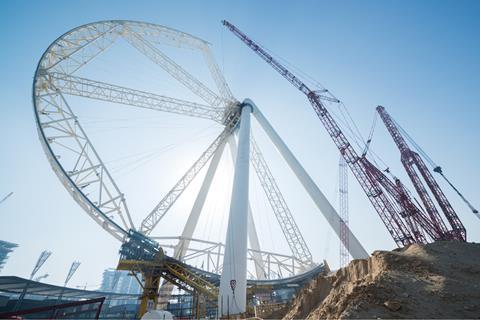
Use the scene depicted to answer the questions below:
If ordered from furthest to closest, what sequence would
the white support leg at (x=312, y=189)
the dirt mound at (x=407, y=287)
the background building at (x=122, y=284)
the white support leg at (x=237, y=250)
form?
the background building at (x=122, y=284) → the white support leg at (x=312, y=189) → the white support leg at (x=237, y=250) → the dirt mound at (x=407, y=287)

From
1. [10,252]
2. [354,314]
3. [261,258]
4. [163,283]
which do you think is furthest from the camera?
[10,252]

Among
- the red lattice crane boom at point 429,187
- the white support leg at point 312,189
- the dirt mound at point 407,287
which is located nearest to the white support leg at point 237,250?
the dirt mound at point 407,287

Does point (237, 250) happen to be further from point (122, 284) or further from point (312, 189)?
point (122, 284)

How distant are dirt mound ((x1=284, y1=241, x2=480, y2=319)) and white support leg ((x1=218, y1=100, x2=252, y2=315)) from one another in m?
6.26

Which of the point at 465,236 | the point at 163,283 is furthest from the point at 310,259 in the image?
the point at 163,283

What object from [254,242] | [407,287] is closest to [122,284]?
[254,242]

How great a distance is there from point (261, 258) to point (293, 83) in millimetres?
26336

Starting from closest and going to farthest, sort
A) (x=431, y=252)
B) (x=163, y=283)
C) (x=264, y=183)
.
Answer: (x=431, y=252)
(x=163, y=283)
(x=264, y=183)

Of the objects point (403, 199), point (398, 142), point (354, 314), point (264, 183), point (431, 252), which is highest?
point (398, 142)

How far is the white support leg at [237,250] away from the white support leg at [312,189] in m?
6.69

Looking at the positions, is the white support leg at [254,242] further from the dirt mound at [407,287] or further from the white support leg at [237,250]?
the dirt mound at [407,287]

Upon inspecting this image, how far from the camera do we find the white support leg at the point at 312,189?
67.3ft

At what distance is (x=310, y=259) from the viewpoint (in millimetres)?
30500

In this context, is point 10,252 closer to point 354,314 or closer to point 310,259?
point 310,259
